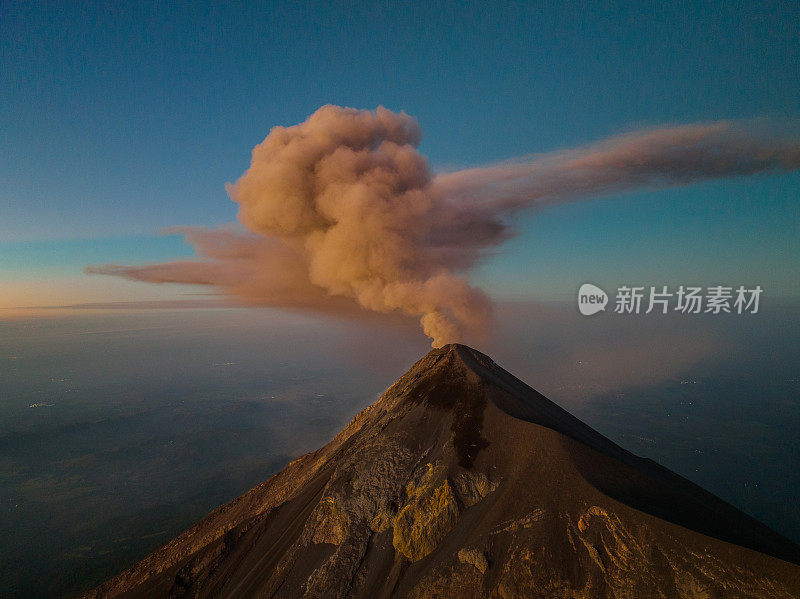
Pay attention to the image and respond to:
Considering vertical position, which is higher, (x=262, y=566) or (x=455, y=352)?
(x=455, y=352)

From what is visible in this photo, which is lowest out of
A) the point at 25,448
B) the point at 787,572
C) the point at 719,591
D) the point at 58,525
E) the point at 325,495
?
the point at 25,448

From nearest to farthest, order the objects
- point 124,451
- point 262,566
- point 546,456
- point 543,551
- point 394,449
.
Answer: point 543,551, point 546,456, point 262,566, point 394,449, point 124,451

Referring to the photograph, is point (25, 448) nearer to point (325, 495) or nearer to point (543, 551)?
point (325, 495)

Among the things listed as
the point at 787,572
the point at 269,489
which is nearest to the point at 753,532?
the point at 787,572

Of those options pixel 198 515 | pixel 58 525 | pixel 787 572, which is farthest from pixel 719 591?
pixel 58 525

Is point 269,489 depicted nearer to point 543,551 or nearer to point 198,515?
point 543,551

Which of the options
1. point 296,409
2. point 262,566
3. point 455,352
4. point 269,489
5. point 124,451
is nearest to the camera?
point 262,566

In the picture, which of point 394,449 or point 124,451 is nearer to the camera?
point 394,449
